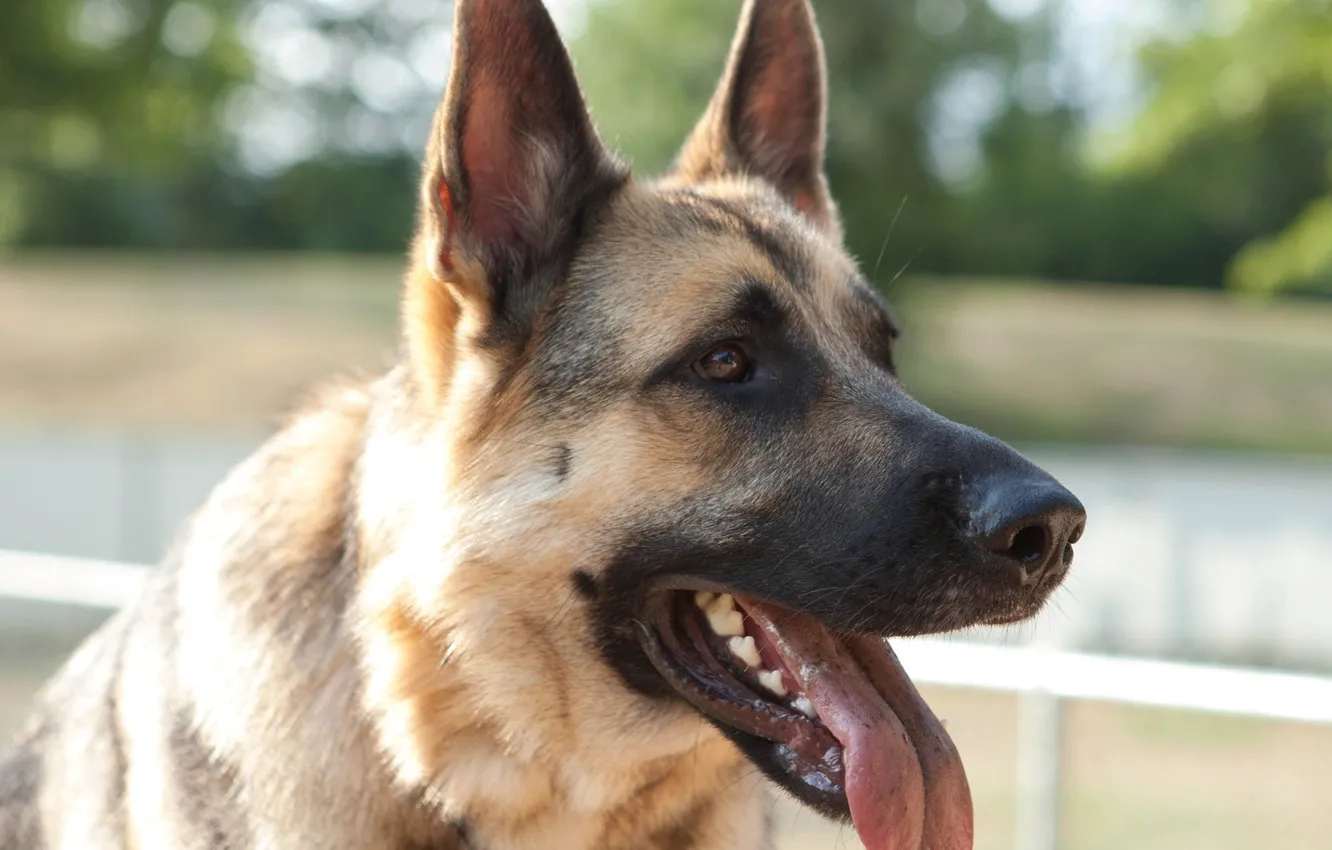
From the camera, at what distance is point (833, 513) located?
272cm

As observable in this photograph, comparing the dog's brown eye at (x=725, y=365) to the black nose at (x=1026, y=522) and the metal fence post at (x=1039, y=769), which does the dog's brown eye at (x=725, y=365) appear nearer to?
the black nose at (x=1026, y=522)

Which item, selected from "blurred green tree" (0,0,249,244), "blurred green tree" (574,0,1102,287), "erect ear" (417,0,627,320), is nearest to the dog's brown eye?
"erect ear" (417,0,627,320)

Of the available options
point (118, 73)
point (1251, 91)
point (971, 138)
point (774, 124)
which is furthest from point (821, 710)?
point (971, 138)

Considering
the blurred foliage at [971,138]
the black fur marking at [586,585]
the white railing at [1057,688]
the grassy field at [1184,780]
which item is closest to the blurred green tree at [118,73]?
the blurred foliage at [971,138]

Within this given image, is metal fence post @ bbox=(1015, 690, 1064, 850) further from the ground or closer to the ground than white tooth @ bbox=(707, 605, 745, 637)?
closer to the ground

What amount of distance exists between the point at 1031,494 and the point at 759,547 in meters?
0.54

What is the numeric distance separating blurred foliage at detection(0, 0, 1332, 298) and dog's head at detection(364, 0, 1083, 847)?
11.9 metres

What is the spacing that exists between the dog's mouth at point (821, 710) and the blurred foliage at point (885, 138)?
39.1ft

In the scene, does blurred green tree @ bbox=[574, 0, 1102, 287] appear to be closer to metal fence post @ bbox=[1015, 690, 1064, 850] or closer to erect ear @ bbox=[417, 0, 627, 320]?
metal fence post @ bbox=[1015, 690, 1064, 850]

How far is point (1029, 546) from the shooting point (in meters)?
2.56

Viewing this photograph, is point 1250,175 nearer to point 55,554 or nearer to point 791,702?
point 55,554

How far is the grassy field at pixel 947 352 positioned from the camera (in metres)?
25.1

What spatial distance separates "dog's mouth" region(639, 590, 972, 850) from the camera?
2645mm

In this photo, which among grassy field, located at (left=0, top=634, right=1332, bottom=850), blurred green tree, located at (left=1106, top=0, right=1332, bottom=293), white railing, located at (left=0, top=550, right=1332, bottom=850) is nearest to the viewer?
white railing, located at (left=0, top=550, right=1332, bottom=850)
